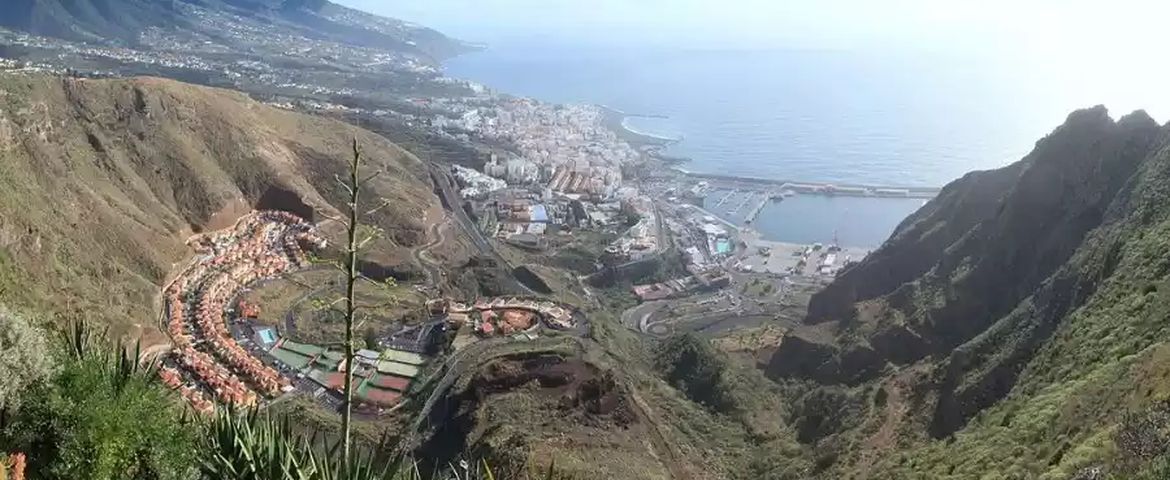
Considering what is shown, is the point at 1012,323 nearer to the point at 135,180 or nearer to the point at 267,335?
the point at 267,335

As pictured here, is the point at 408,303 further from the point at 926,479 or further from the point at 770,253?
the point at 770,253

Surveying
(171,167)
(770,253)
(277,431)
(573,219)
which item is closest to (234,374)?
(171,167)

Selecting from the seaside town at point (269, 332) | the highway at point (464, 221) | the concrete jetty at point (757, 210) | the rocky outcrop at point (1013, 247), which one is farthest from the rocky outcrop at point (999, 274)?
the concrete jetty at point (757, 210)

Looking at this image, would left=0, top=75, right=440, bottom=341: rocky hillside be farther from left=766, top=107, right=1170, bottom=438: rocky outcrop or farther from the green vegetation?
left=766, top=107, right=1170, bottom=438: rocky outcrop

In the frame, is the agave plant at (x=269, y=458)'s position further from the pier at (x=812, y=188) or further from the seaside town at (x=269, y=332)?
the pier at (x=812, y=188)

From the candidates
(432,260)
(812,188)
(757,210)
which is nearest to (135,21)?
(757,210)
